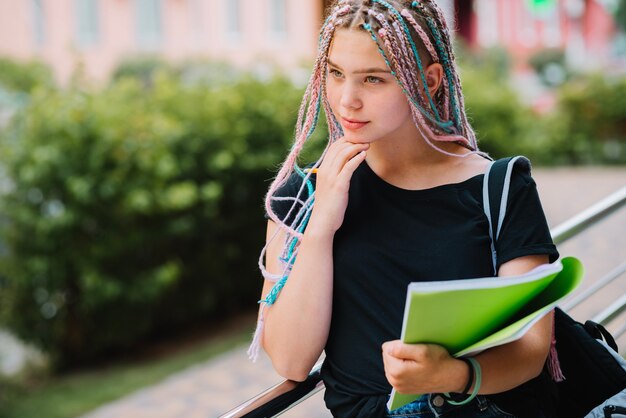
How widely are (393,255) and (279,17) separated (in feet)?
83.1

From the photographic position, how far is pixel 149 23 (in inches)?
970

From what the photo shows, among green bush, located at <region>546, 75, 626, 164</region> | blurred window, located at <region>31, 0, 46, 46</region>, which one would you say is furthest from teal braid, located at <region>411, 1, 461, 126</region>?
blurred window, located at <region>31, 0, 46, 46</region>

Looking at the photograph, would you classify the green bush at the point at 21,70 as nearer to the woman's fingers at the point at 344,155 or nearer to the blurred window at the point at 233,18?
the blurred window at the point at 233,18

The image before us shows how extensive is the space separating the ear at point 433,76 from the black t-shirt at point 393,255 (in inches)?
7.3

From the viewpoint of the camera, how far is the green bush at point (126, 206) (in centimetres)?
596

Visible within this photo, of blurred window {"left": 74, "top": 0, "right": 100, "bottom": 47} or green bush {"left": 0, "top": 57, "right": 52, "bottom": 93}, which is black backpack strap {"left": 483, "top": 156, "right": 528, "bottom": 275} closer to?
green bush {"left": 0, "top": 57, "right": 52, "bottom": 93}

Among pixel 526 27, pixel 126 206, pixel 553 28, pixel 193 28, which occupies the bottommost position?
pixel 553 28

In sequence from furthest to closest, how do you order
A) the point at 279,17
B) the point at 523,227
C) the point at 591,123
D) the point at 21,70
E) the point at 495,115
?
1. the point at 279,17
2. the point at 21,70
3. the point at 591,123
4. the point at 495,115
5. the point at 523,227

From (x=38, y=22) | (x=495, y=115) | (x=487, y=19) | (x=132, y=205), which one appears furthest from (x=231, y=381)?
(x=487, y=19)

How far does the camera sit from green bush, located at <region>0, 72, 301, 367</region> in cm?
596

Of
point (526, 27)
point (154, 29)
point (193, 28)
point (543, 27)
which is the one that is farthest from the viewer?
point (543, 27)

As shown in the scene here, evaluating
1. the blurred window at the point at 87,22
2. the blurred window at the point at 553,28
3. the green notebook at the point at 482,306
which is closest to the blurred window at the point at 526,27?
the blurred window at the point at 553,28

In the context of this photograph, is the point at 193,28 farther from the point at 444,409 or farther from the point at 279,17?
the point at 444,409

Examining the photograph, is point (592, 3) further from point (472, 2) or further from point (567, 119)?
point (567, 119)
